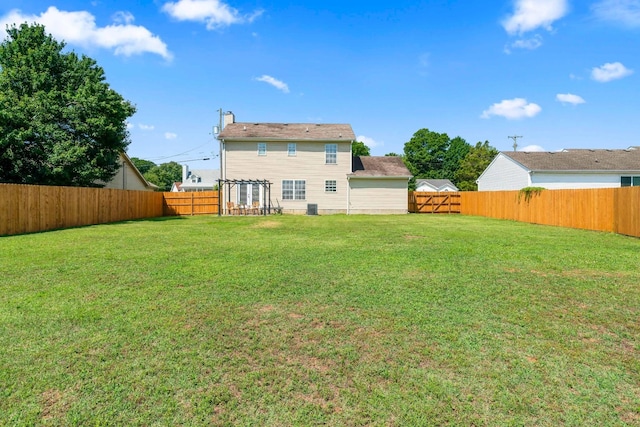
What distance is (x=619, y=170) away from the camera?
22.1 meters

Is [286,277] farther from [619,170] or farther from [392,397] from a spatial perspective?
[619,170]

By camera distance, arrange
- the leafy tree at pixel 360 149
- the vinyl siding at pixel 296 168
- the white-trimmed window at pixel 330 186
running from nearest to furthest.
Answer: the vinyl siding at pixel 296 168 → the white-trimmed window at pixel 330 186 → the leafy tree at pixel 360 149

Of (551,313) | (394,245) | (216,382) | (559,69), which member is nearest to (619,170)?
(559,69)

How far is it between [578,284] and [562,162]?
22614 millimetres

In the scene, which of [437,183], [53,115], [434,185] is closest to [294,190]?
[53,115]

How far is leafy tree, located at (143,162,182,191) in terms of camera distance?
6979 cm

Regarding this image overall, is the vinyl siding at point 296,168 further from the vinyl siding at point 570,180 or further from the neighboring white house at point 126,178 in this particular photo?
the vinyl siding at point 570,180

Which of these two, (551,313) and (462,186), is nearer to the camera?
(551,313)

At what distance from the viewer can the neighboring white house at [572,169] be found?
72.3 ft

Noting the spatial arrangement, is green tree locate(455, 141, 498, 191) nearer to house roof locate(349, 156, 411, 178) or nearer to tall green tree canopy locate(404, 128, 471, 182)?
tall green tree canopy locate(404, 128, 471, 182)

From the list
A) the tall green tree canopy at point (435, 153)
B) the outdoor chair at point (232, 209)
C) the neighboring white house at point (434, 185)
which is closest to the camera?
the outdoor chair at point (232, 209)

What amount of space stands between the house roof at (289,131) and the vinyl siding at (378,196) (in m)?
3.50

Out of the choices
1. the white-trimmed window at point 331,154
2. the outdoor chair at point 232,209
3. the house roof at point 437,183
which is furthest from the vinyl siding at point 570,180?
the house roof at point 437,183

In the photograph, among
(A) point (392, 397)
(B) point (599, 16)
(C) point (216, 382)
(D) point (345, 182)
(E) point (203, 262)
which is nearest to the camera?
(A) point (392, 397)
